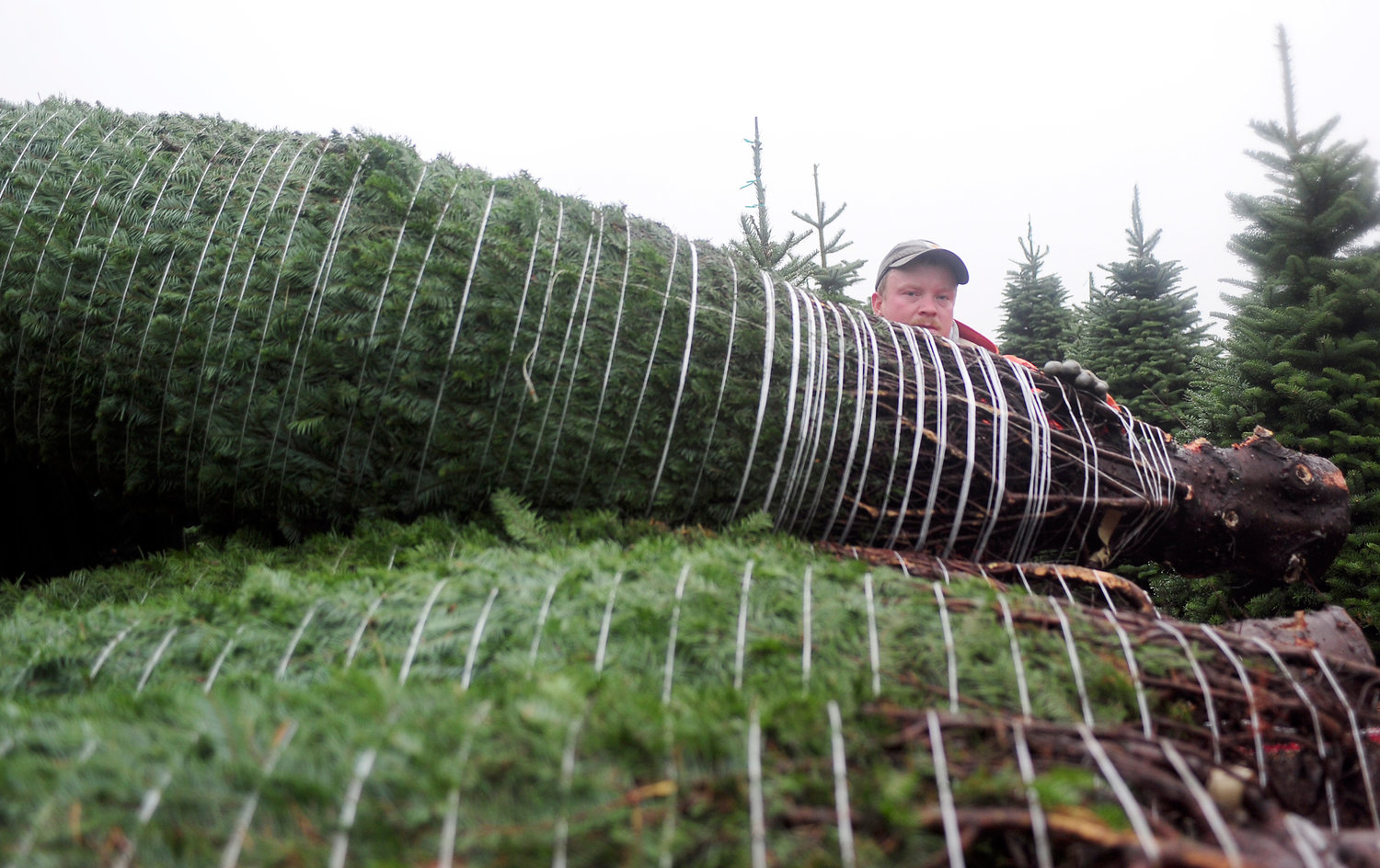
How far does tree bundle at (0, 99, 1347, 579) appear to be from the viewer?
8.47ft

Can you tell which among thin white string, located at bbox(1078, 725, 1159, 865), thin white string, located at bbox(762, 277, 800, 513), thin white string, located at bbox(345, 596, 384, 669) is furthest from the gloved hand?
thin white string, located at bbox(345, 596, 384, 669)

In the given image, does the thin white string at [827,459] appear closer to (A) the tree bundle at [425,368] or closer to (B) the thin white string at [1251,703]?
(A) the tree bundle at [425,368]

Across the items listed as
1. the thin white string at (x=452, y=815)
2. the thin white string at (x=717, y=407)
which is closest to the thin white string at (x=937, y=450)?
the thin white string at (x=717, y=407)

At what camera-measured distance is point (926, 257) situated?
491cm

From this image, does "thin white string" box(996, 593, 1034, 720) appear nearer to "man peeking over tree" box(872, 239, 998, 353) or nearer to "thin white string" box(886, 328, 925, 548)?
"thin white string" box(886, 328, 925, 548)

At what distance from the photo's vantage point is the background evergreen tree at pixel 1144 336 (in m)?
8.21

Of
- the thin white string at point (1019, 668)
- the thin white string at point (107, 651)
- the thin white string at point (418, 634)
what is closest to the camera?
the thin white string at point (1019, 668)

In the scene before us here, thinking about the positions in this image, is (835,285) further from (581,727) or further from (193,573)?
(581,727)

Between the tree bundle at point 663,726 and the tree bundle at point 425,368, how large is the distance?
673 mm

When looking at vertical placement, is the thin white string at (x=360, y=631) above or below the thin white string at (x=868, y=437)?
below

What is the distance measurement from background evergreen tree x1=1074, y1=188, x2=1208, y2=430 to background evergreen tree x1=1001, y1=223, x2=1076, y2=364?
61cm

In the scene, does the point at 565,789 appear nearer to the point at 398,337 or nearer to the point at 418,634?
the point at 418,634

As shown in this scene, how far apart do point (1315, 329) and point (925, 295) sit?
233 cm

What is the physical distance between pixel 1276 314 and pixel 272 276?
17.9 ft
